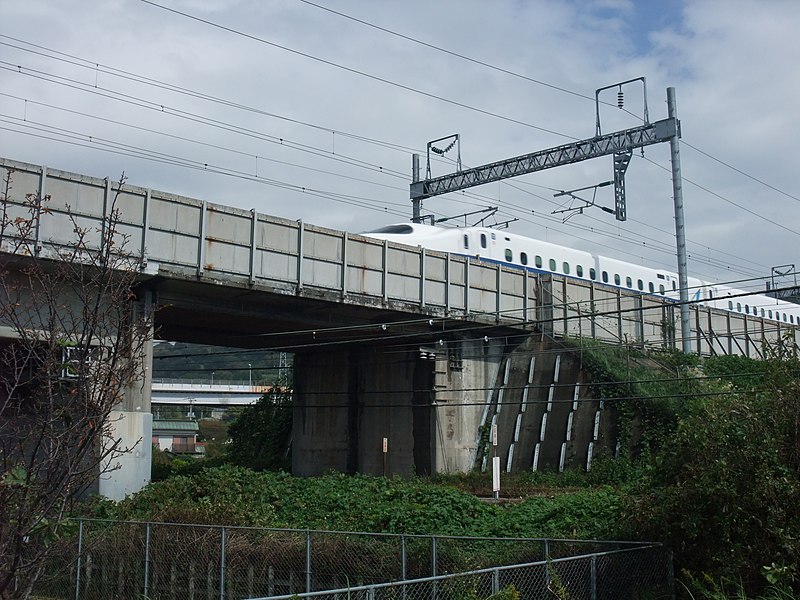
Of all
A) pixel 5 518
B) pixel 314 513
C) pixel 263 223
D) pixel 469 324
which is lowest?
pixel 314 513

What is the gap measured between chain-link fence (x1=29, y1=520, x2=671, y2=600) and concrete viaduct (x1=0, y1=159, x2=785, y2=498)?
34.0ft

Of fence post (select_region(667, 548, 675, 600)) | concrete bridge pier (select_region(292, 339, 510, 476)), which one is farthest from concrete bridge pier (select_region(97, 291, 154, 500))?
fence post (select_region(667, 548, 675, 600))

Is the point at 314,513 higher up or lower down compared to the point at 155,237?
lower down

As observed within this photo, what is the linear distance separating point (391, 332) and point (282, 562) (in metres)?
20.8

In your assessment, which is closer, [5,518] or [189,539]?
[5,518]

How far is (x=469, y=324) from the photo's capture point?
34.6m

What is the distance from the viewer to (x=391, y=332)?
115 feet

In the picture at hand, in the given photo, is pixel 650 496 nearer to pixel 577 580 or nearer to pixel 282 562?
pixel 577 580

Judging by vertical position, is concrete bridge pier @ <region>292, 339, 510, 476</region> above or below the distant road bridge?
below

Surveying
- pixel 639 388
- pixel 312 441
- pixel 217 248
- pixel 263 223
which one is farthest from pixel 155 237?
pixel 639 388

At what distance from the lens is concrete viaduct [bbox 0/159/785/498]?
26891mm

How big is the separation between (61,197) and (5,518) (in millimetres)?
18845

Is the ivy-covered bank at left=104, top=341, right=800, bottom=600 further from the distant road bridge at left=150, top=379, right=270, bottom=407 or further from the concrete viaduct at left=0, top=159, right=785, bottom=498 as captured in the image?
the distant road bridge at left=150, top=379, right=270, bottom=407

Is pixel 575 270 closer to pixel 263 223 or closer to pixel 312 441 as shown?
pixel 312 441
